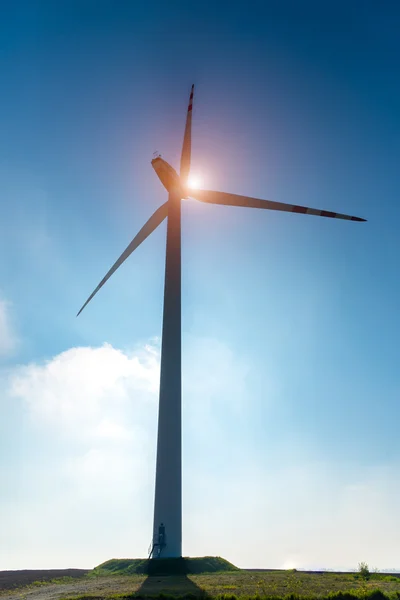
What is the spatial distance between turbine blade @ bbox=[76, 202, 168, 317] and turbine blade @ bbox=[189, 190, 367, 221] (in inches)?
187

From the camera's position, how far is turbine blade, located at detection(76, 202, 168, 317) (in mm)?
56562

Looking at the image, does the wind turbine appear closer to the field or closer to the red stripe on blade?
the red stripe on blade

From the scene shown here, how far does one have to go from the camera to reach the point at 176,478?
43.6m

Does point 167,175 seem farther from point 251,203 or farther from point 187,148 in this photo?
point 251,203

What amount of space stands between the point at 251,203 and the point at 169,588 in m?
41.1

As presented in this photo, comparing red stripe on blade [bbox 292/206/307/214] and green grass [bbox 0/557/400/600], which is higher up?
red stripe on blade [bbox 292/206/307/214]

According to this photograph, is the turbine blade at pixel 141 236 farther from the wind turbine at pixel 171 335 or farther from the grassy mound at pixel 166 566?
the grassy mound at pixel 166 566

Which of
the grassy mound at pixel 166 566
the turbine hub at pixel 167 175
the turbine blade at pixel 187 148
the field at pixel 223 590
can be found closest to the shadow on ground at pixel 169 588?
the field at pixel 223 590

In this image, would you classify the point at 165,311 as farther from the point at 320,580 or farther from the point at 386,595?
the point at 386,595

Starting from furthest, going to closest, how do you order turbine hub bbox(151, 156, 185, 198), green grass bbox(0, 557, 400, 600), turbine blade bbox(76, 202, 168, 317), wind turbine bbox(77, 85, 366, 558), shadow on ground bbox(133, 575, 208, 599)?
turbine hub bbox(151, 156, 185, 198), turbine blade bbox(76, 202, 168, 317), wind turbine bbox(77, 85, 366, 558), shadow on ground bbox(133, 575, 208, 599), green grass bbox(0, 557, 400, 600)

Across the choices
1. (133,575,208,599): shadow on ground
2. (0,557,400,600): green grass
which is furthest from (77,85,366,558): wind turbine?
(133,575,208,599): shadow on ground

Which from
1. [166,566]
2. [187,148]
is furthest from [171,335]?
[187,148]

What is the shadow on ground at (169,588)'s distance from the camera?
25.2 metres

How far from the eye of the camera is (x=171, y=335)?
1959 inches
